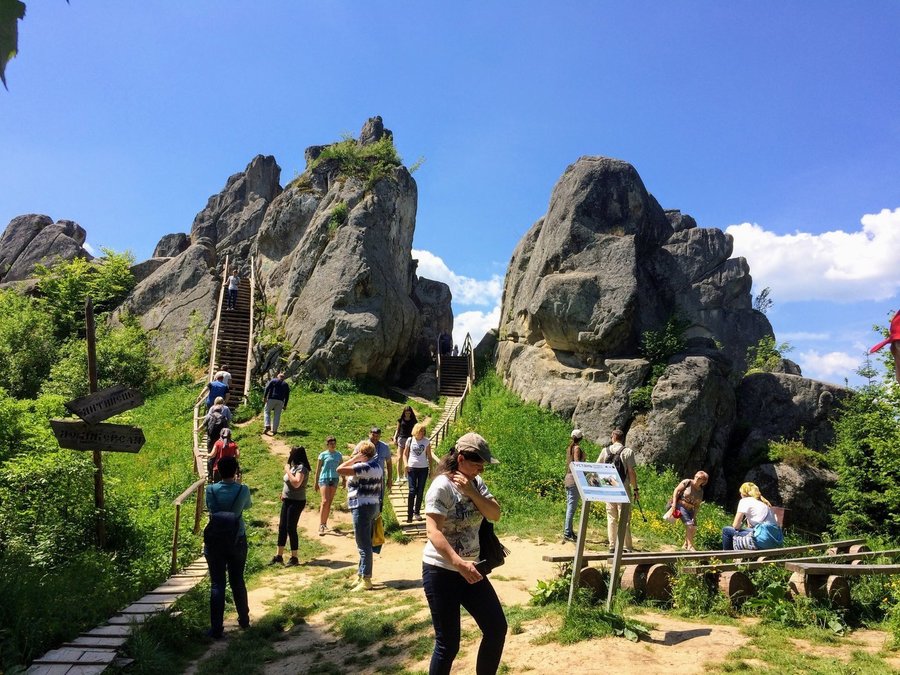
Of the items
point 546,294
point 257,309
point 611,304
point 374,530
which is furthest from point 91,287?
point 374,530

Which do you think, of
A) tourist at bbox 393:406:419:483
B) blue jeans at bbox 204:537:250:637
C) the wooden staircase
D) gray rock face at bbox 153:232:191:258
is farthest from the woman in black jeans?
gray rock face at bbox 153:232:191:258

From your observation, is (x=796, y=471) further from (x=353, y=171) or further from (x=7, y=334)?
(x=7, y=334)

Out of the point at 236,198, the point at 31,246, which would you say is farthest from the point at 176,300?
the point at 31,246

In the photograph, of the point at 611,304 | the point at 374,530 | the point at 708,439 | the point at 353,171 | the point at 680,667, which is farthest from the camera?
the point at 353,171

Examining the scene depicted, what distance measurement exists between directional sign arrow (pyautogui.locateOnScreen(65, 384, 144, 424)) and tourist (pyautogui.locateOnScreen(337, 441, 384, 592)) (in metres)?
3.01

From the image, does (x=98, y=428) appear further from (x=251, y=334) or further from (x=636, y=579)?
(x=251, y=334)

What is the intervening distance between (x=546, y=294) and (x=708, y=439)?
783 cm

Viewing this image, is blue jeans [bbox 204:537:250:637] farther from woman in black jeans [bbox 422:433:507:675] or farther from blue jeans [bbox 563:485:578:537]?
blue jeans [bbox 563:485:578:537]

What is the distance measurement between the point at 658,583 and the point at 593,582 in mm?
795

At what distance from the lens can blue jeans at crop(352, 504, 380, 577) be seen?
8.17 meters

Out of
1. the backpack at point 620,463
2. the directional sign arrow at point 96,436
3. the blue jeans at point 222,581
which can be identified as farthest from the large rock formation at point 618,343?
the directional sign arrow at point 96,436

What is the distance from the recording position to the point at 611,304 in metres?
21.9

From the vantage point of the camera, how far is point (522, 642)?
5.70 m

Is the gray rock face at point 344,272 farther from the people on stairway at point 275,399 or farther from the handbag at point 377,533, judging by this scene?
the handbag at point 377,533
